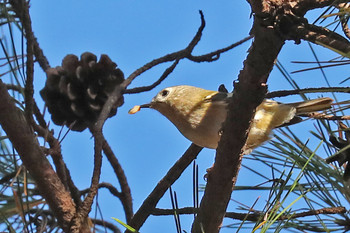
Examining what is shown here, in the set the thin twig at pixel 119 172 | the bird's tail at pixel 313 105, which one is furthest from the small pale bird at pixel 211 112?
the thin twig at pixel 119 172

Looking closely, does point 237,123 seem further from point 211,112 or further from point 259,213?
point 211,112

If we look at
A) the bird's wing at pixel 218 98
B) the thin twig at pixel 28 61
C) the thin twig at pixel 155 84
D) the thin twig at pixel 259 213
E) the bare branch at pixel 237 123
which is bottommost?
the thin twig at pixel 259 213

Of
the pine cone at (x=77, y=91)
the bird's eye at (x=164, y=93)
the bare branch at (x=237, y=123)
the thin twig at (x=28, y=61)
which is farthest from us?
the pine cone at (x=77, y=91)

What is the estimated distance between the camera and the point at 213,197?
92cm

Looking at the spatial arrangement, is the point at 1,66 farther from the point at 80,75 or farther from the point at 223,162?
the point at 223,162

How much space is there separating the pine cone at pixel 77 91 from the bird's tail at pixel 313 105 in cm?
71

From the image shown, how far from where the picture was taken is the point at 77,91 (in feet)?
6.23

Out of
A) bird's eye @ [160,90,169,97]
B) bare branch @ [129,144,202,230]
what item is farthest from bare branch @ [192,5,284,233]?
bird's eye @ [160,90,169,97]

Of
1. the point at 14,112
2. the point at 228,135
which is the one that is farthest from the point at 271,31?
the point at 14,112

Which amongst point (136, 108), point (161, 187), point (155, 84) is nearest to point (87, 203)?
point (161, 187)

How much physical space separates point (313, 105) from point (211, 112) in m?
0.26

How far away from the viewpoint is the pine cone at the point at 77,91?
1.88 metres

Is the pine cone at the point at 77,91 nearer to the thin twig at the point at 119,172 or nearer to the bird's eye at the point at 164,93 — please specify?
the thin twig at the point at 119,172

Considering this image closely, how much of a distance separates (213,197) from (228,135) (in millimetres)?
122
